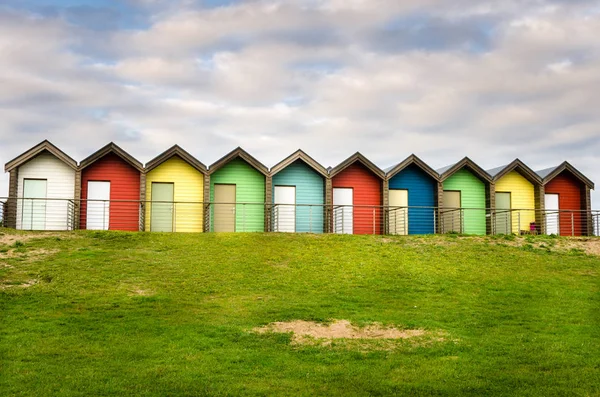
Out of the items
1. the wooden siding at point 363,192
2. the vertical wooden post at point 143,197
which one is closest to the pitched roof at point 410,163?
the wooden siding at point 363,192

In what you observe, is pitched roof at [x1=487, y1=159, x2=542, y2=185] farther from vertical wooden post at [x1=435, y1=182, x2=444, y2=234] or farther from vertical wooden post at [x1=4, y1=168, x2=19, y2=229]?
vertical wooden post at [x1=4, y1=168, x2=19, y2=229]

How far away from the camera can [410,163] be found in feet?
117

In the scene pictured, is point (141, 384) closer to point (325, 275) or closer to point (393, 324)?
point (393, 324)

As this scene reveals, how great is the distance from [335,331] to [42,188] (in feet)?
70.2

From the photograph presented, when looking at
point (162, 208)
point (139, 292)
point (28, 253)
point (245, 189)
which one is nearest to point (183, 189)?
point (162, 208)

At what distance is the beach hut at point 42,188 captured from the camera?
3170cm

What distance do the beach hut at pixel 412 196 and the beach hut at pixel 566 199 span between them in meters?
6.74

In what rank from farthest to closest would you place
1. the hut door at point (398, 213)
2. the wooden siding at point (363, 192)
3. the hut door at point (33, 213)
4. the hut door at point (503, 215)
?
the hut door at point (503, 215), the hut door at point (398, 213), the wooden siding at point (363, 192), the hut door at point (33, 213)

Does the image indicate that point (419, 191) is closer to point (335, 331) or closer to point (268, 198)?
point (268, 198)

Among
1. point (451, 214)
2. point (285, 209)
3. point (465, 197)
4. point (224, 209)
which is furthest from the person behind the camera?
point (465, 197)

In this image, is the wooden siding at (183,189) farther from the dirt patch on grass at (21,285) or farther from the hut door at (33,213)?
the dirt patch on grass at (21,285)

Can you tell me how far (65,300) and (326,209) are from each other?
1815 cm

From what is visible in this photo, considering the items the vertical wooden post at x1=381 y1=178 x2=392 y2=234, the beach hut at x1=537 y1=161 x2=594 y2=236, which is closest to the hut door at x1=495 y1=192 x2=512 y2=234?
the beach hut at x1=537 y1=161 x2=594 y2=236

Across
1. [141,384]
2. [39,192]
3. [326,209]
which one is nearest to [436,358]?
[141,384]
